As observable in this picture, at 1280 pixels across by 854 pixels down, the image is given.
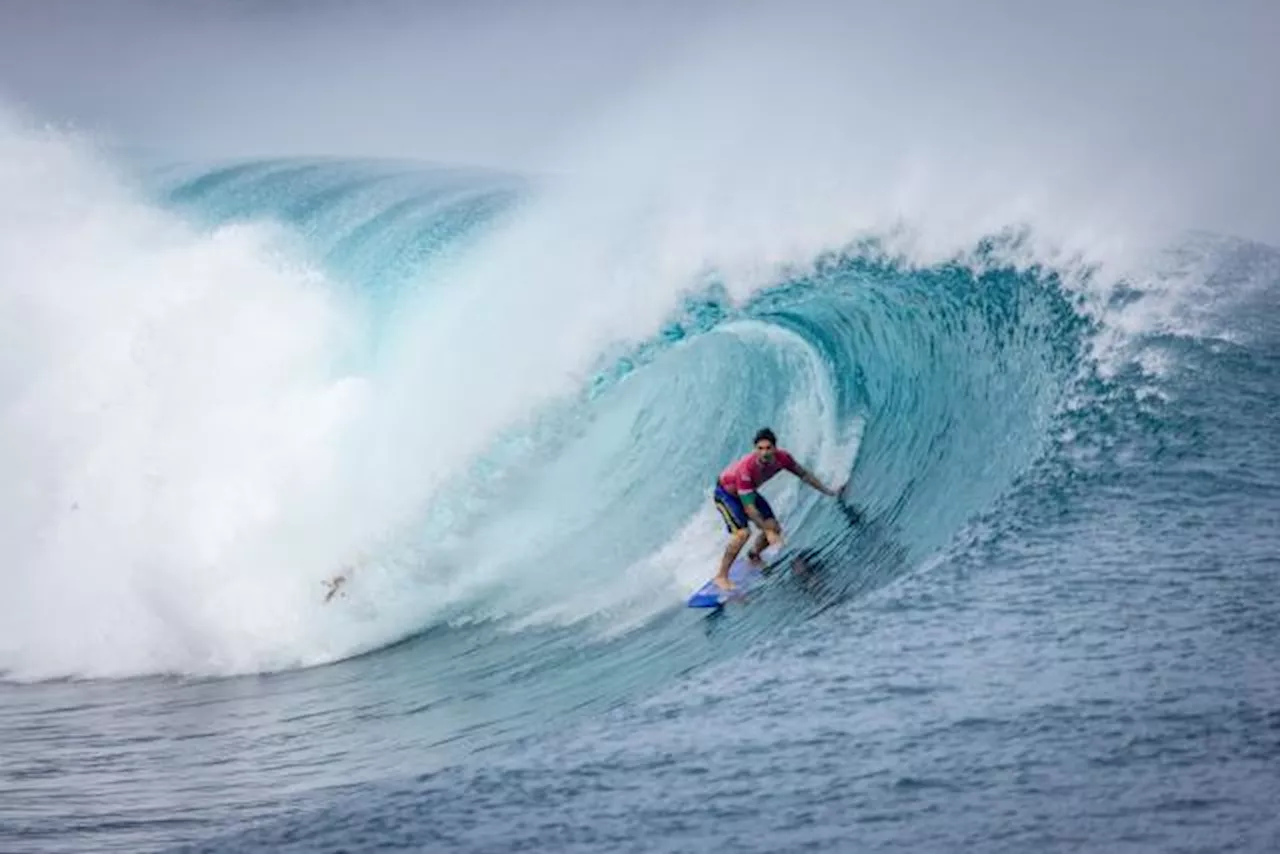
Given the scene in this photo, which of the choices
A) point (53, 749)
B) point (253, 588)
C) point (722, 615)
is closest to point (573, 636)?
point (722, 615)

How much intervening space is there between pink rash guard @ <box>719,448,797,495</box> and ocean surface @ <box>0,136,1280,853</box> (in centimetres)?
55

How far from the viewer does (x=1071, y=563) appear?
6.41 m

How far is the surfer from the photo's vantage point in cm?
845

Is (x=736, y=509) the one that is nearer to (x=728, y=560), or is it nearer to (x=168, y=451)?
(x=728, y=560)

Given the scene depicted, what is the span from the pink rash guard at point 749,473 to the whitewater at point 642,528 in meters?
0.56

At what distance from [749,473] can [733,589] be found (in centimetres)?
73

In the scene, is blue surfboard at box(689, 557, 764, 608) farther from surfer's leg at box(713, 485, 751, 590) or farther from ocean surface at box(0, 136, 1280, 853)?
ocean surface at box(0, 136, 1280, 853)

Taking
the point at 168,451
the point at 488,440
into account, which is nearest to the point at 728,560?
the point at 488,440

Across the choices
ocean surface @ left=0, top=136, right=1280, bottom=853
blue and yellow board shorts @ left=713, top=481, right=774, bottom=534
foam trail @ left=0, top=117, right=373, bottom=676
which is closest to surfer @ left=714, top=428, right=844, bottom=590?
blue and yellow board shorts @ left=713, top=481, right=774, bottom=534

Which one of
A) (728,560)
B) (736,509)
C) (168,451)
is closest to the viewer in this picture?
(728,560)

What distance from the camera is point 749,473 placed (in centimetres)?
850

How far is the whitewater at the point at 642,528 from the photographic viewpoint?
4957mm

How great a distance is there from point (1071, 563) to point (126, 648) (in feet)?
20.5

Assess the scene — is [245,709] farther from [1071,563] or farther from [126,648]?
[1071,563]
